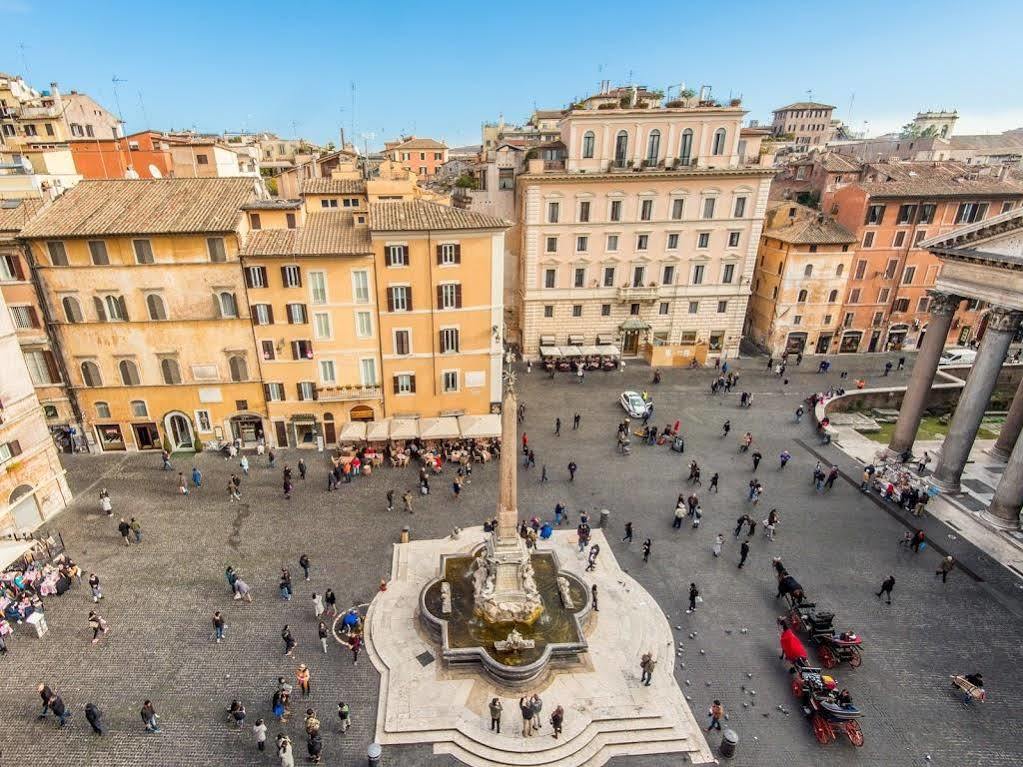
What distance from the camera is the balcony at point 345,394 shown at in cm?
3073

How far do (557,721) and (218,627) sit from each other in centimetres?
1174

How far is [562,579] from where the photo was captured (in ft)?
66.5

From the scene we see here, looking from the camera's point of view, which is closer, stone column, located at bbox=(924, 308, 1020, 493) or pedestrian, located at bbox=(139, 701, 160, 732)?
pedestrian, located at bbox=(139, 701, 160, 732)

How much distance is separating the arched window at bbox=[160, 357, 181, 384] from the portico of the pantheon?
124 feet

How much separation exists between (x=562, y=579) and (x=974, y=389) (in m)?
21.3

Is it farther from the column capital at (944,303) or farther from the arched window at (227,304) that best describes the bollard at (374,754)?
the column capital at (944,303)

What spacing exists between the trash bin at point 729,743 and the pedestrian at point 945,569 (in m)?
12.9

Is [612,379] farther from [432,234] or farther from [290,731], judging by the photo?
[290,731]

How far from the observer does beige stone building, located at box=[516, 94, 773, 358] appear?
39688 millimetres

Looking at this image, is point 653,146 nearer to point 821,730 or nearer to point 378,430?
point 378,430

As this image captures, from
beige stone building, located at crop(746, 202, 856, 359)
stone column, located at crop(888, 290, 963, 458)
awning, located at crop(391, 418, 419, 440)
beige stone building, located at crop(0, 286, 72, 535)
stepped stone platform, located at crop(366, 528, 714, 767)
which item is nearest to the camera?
stepped stone platform, located at crop(366, 528, 714, 767)

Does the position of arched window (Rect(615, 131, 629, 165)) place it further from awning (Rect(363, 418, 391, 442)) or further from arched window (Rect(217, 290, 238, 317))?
arched window (Rect(217, 290, 238, 317))

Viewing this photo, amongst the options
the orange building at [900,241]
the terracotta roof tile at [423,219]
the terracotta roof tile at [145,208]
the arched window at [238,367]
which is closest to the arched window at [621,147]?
the terracotta roof tile at [423,219]

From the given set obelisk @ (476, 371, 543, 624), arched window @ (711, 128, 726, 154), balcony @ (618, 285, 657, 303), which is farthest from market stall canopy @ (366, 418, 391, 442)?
arched window @ (711, 128, 726, 154)
